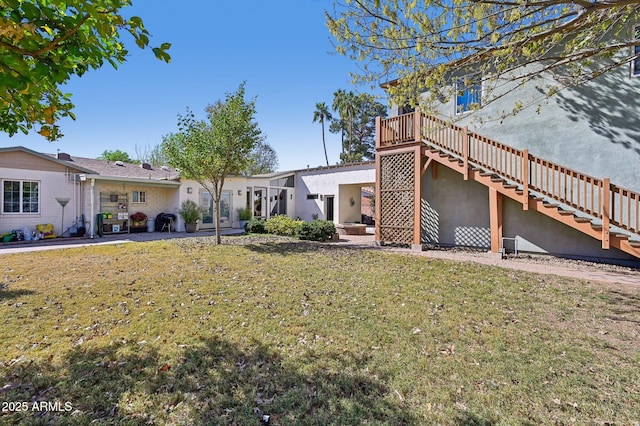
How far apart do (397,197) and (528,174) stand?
4.18 m

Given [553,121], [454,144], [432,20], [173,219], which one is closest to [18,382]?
[432,20]

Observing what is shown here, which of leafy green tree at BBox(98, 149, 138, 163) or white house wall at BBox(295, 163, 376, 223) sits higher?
leafy green tree at BBox(98, 149, 138, 163)

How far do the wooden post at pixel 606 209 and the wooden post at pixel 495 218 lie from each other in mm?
2487

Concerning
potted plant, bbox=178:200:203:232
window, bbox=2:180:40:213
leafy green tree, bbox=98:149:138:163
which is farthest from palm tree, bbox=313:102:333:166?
window, bbox=2:180:40:213

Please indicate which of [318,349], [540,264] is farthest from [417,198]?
[318,349]

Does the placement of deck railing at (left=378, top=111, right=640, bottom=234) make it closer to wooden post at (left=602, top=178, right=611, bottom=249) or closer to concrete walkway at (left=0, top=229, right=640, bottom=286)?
wooden post at (left=602, top=178, right=611, bottom=249)

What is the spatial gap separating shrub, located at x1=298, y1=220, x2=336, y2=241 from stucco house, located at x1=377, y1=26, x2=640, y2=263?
253 cm

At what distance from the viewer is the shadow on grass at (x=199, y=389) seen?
2.57 m

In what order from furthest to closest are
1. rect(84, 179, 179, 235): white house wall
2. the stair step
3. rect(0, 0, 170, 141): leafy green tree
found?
rect(84, 179, 179, 235): white house wall, the stair step, rect(0, 0, 170, 141): leafy green tree

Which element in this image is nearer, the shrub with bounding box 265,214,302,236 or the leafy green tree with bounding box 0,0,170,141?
the leafy green tree with bounding box 0,0,170,141

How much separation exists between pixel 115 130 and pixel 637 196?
98.3 ft

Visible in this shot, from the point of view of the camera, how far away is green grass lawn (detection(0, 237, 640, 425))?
2.68 meters

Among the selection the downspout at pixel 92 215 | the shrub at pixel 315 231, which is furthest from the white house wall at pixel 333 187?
the downspout at pixel 92 215

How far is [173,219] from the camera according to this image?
17094mm
